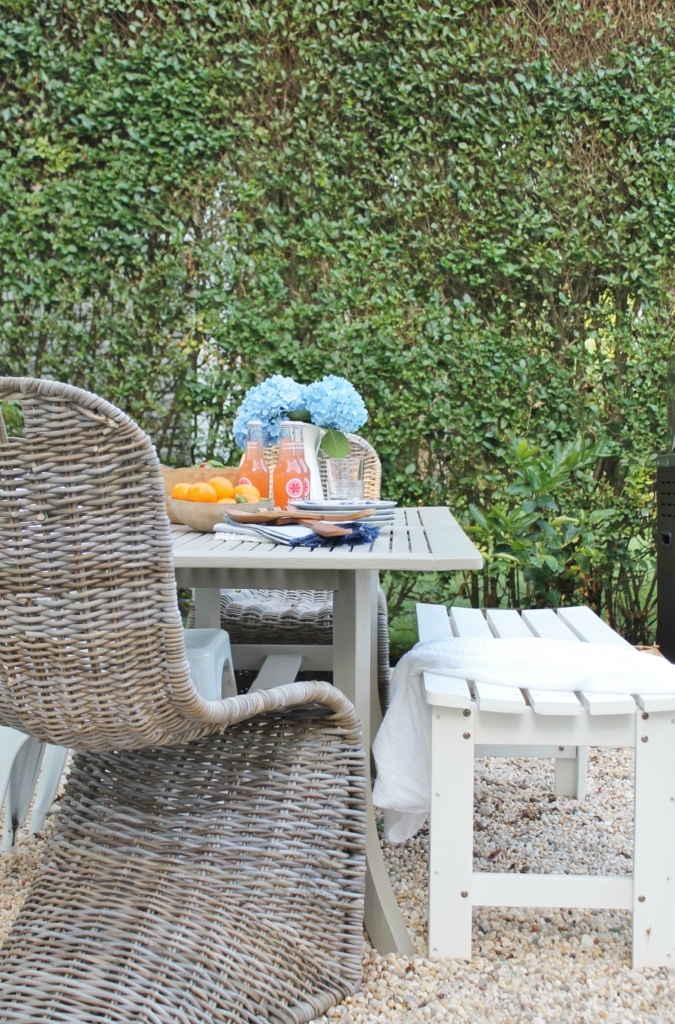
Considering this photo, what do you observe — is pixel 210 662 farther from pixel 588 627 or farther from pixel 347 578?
pixel 588 627

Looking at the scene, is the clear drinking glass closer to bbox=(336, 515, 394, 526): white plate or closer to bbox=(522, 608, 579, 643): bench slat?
bbox=(336, 515, 394, 526): white plate

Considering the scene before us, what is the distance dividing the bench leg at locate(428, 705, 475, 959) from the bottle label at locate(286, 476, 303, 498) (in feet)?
2.06

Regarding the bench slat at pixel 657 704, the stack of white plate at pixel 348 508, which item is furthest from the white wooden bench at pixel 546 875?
the stack of white plate at pixel 348 508

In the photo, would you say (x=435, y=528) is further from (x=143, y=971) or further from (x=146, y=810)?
(x=143, y=971)

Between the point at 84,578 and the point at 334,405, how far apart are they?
98cm

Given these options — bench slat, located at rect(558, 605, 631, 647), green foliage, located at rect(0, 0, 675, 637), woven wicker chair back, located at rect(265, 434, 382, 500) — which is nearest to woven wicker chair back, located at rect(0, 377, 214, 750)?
bench slat, located at rect(558, 605, 631, 647)

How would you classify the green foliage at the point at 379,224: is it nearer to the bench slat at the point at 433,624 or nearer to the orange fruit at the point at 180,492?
the bench slat at the point at 433,624

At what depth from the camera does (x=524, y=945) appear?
5.05 feet

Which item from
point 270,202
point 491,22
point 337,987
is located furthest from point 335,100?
point 337,987

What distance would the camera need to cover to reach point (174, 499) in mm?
1820

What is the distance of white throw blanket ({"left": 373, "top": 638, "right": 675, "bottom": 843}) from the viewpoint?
4.87 ft

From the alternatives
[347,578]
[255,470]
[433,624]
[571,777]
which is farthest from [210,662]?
[571,777]

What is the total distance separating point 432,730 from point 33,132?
304 centimetres

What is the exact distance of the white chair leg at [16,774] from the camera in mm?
1829
